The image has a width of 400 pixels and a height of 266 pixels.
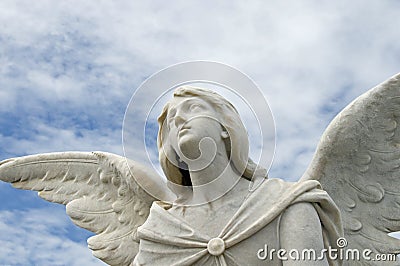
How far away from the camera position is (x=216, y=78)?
17.4ft

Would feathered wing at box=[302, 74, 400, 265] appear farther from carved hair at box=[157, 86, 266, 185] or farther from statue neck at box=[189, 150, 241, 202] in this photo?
statue neck at box=[189, 150, 241, 202]

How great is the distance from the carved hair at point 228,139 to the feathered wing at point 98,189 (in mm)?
489

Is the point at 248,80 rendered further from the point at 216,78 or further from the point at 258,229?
the point at 258,229

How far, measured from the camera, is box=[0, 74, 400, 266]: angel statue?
489 cm

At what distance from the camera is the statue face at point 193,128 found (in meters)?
5.16

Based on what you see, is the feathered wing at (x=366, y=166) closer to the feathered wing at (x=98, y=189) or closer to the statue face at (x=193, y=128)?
the statue face at (x=193, y=128)

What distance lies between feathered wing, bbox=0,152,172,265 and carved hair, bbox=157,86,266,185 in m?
0.49

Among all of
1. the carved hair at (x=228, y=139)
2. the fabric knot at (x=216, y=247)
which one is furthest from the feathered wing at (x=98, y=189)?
the fabric knot at (x=216, y=247)

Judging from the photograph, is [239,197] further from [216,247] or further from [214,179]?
[216,247]

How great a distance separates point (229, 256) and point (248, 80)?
1.31 meters

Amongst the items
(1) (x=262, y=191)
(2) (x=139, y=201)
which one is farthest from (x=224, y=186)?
(2) (x=139, y=201)

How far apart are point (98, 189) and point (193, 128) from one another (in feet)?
5.88

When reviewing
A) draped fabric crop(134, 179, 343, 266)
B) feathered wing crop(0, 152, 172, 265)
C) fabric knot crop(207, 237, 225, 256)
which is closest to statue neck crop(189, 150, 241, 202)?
draped fabric crop(134, 179, 343, 266)

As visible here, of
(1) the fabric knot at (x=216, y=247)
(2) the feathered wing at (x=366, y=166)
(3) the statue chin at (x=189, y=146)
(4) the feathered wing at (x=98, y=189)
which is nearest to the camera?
(1) the fabric knot at (x=216, y=247)
